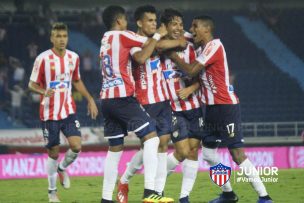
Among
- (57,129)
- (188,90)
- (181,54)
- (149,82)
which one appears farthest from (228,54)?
(149,82)

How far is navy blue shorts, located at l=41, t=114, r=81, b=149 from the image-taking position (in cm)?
1192

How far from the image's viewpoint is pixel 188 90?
10414mm

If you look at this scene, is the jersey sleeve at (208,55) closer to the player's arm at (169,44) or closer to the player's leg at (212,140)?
the player's arm at (169,44)

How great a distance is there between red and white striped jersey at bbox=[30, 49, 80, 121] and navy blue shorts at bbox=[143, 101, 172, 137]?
2.15 metres

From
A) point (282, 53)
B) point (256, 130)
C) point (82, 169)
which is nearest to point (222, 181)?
point (82, 169)

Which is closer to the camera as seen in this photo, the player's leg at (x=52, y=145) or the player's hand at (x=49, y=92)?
the player's hand at (x=49, y=92)

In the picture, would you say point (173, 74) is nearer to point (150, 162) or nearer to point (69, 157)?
point (150, 162)

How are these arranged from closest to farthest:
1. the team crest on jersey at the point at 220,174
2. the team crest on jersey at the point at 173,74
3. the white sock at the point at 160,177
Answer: the white sock at the point at 160,177 → the team crest on jersey at the point at 173,74 → the team crest on jersey at the point at 220,174

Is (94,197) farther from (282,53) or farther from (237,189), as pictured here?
(282,53)

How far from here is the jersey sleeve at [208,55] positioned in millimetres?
10102

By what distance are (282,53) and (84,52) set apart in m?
6.51

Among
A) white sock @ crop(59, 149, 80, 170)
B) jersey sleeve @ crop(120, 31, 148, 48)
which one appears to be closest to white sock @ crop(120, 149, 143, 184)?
jersey sleeve @ crop(120, 31, 148, 48)

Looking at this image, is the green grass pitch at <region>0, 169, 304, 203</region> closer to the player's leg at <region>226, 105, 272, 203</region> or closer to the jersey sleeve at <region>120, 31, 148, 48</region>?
the player's leg at <region>226, 105, 272, 203</region>

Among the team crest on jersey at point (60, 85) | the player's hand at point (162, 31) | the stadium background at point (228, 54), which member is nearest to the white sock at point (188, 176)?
the player's hand at point (162, 31)
